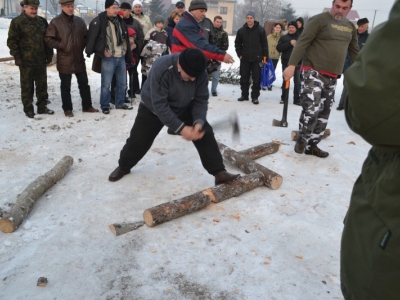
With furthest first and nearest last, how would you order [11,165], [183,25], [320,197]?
[183,25]
[11,165]
[320,197]

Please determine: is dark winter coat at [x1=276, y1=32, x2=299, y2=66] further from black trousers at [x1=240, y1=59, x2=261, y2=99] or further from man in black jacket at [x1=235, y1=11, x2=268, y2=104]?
black trousers at [x1=240, y1=59, x2=261, y2=99]

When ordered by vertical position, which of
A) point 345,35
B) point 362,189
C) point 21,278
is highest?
point 345,35

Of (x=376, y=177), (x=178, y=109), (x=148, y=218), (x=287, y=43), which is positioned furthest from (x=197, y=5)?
(x=376, y=177)

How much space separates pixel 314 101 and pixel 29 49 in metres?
4.97

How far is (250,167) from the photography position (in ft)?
15.6

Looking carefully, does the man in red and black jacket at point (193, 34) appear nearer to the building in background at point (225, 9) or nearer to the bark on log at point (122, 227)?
the bark on log at point (122, 227)

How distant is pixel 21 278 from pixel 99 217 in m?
1.02

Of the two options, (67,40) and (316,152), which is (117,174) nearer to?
(316,152)

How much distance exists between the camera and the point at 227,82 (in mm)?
12070

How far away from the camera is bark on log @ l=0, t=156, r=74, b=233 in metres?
3.43

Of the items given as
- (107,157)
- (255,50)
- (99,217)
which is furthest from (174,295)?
(255,50)

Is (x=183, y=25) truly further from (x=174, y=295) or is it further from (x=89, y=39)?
(x=174, y=295)

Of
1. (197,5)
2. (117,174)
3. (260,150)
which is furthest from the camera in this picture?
(197,5)

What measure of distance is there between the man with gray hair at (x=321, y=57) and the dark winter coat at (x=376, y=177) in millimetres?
3887
